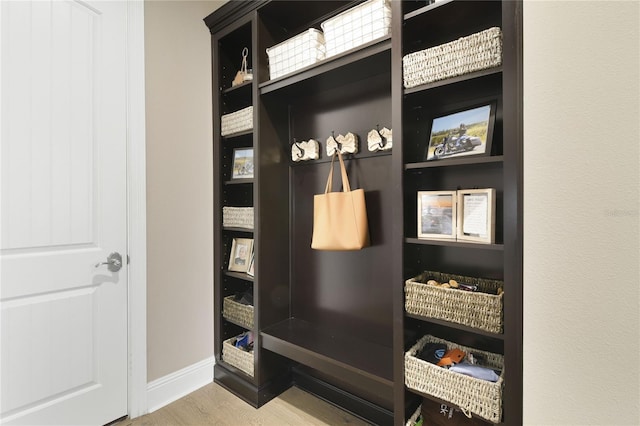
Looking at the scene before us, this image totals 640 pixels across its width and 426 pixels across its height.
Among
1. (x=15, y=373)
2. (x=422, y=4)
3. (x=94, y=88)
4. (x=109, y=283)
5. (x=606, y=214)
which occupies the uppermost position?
(x=422, y=4)

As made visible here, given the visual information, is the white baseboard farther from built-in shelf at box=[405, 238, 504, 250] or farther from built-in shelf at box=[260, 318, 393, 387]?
built-in shelf at box=[405, 238, 504, 250]

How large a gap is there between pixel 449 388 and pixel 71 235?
6.20ft

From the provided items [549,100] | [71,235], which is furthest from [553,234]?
[71,235]

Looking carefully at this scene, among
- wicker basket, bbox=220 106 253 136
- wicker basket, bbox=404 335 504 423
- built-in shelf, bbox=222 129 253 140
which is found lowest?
wicker basket, bbox=404 335 504 423

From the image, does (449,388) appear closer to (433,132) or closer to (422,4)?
(433,132)

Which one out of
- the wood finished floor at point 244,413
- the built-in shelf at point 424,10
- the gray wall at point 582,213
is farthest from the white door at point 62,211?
the gray wall at point 582,213

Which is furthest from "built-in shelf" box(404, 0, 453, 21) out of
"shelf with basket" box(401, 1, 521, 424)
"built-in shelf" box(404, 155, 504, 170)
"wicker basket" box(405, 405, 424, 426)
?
"wicker basket" box(405, 405, 424, 426)

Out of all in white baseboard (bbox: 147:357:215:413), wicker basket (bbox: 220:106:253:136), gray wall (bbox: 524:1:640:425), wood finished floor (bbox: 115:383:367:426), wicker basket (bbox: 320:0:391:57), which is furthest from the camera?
wicker basket (bbox: 220:106:253:136)

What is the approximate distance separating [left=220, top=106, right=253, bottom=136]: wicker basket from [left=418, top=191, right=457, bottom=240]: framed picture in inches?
46.1

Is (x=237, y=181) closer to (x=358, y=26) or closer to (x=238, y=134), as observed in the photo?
(x=238, y=134)

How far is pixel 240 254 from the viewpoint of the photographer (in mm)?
2148

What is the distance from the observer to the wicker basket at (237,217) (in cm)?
200

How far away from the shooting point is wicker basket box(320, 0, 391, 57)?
4.65 ft

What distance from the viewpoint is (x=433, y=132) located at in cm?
145
